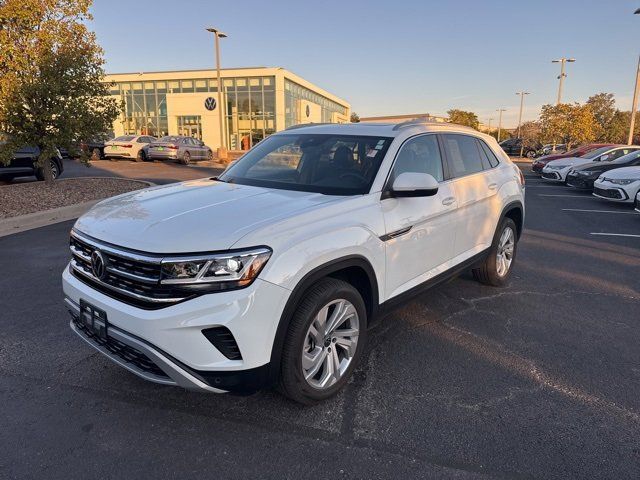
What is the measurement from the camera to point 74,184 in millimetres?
12508

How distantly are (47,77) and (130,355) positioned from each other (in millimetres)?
9705

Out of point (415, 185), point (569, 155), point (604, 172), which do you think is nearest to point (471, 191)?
point (415, 185)

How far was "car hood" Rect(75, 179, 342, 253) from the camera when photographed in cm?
253

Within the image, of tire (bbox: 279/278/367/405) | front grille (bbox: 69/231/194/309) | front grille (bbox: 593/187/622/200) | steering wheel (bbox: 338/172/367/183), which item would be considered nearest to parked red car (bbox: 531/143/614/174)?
front grille (bbox: 593/187/622/200)

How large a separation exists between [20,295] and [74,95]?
7.08 meters

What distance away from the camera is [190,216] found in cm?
284

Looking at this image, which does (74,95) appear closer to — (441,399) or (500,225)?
(500,225)

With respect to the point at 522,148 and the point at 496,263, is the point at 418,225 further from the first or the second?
the point at 522,148

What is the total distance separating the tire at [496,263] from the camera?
5.07 meters

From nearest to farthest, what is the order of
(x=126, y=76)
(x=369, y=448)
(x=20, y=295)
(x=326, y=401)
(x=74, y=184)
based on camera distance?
(x=369, y=448), (x=326, y=401), (x=20, y=295), (x=74, y=184), (x=126, y=76)

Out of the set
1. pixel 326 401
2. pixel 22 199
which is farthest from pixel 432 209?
pixel 22 199

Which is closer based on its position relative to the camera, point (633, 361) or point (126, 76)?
point (633, 361)

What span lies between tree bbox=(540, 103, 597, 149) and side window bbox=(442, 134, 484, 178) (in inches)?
1263

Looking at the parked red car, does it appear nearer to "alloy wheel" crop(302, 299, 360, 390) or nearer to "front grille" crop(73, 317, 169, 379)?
"alloy wheel" crop(302, 299, 360, 390)
